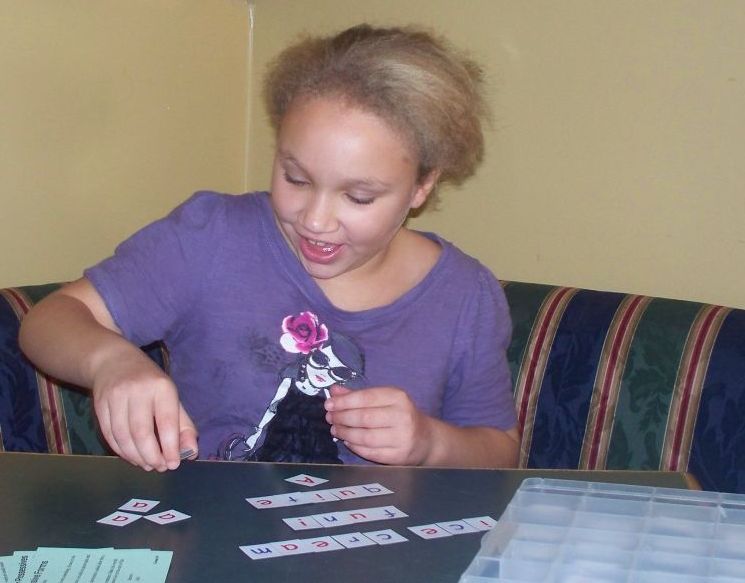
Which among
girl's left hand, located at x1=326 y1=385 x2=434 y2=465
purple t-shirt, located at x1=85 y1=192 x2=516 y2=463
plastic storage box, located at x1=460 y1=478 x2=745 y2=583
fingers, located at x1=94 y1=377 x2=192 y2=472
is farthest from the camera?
purple t-shirt, located at x1=85 y1=192 x2=516 y2=463

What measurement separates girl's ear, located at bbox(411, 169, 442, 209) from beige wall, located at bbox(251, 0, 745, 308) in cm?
68

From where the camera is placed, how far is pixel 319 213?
1.33m

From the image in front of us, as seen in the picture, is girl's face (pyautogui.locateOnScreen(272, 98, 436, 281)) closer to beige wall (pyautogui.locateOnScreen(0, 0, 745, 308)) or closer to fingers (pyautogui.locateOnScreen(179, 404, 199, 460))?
fingers (pyautogui.locateOnScreen(179, 404, 199, 460))

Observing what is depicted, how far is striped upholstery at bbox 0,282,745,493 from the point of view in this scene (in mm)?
1839

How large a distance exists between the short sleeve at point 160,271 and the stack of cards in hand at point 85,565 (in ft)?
1.75

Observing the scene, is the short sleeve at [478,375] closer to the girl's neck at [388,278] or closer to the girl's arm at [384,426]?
the girl's neck at [388,278]

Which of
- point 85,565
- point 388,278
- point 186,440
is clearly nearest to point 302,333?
point 388,278

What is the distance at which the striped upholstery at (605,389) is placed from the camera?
6.03 ft

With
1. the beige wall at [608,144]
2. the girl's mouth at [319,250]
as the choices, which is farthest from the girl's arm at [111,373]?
the beige wall at [608,144]

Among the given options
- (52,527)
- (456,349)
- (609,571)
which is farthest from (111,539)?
(456,349)

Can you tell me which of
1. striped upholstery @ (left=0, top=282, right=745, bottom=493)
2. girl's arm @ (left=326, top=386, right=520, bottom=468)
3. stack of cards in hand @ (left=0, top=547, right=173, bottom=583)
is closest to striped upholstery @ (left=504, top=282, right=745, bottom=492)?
striped upholstery @ (left=0, top=282, right=745, bottom=493)

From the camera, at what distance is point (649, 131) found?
204 cm

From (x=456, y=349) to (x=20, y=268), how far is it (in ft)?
2.95

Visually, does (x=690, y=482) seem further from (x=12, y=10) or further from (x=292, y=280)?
(x=12, y=10)
